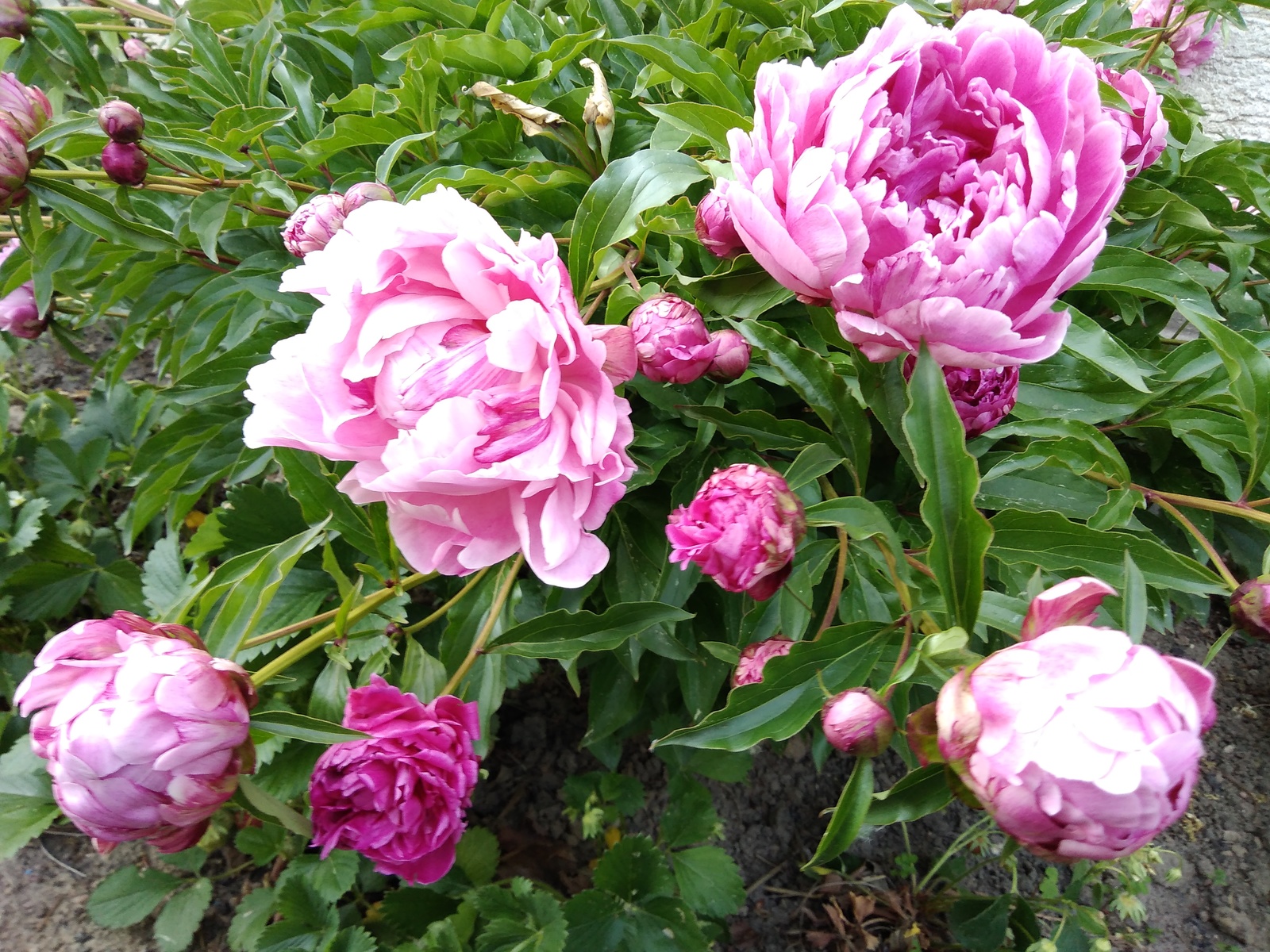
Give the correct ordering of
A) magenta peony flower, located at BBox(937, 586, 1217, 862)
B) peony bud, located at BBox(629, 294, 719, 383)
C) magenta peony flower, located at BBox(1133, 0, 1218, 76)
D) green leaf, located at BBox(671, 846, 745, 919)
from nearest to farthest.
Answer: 1. magenta peony flower, located at BBox(937, 586, 1217, 862)
2. peony bud, located at BBox(629, 294, 719, 383)
3. green leaf, located at BBox(671, 846, 745, 919)
4. magenta peony flower, located at BBox(1133, 0, 1218, 76)

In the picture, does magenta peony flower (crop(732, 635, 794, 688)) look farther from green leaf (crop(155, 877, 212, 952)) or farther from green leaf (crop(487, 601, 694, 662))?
green leaf (crop(155, 877, 212, 952))

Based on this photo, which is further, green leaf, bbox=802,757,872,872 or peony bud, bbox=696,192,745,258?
peony bud, bbox=696,192,745,258

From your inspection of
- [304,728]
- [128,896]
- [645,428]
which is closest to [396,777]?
[304,728]

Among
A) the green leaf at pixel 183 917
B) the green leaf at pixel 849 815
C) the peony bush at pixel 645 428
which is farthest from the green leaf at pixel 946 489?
the green leaf at pixel 183 917

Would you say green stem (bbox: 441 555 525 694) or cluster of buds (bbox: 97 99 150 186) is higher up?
cluster of buds (bbox: 97 99 150 186)

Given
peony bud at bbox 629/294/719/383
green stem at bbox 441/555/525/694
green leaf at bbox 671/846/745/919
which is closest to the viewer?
peony bud at bbox 629/294/719/383

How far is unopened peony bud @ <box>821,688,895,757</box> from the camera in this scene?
1.53 ft

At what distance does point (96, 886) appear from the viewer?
125 cm

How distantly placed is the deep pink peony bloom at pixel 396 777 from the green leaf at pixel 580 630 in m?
0.07

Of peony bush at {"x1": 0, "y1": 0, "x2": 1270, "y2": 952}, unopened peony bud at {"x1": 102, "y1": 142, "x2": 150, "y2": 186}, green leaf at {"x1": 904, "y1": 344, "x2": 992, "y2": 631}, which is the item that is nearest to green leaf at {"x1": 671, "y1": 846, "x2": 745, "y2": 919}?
peony bush at {"x1": 0, "y1": 0, "x2": 1270, "y2": 952}

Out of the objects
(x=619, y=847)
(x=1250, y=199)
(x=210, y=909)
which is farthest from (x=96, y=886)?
(x=1250, y=199)

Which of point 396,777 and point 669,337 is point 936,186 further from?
point 396,777

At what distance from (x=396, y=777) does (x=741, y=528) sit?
1.10ft

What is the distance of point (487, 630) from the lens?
69 centimetres
